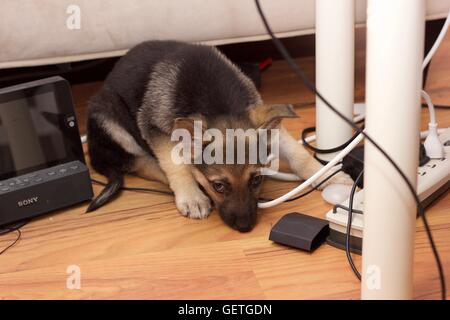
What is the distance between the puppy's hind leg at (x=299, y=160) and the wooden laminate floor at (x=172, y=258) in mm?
67

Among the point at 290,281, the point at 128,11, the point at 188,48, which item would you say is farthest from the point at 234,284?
the point at 128,11

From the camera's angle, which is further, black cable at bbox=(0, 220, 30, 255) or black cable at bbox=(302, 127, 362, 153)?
black cable at bbox=(302, 127, 362, 153)

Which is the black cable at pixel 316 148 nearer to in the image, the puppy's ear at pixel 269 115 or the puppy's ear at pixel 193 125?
the puppy's ear at pixel 269 115

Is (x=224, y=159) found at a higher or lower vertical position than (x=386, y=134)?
lower

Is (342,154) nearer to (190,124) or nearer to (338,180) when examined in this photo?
(338,180)

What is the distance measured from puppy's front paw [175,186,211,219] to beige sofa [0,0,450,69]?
0.63 m

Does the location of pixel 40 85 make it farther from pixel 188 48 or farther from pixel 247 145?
pixel 247 145

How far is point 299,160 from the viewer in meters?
1.83

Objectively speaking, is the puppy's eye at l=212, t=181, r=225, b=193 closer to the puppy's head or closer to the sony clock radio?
the puppy's head

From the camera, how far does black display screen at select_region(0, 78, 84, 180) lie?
172 cm

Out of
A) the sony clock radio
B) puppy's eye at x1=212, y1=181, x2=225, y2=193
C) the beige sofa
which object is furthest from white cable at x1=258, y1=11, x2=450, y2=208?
the sony clock radio

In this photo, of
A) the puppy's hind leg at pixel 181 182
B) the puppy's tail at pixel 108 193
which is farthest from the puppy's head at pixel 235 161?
the puppy's tail at pixel 108 193
